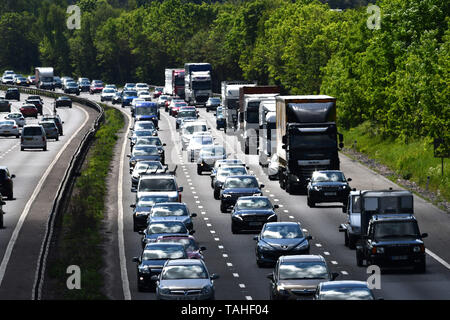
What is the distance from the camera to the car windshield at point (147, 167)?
205 feet

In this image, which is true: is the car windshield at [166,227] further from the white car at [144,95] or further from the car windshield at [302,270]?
the white car at [144,95]

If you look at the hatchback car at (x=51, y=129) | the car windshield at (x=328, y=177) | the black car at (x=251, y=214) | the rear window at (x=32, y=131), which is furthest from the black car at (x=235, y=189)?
the hatchback car at (x=51, y=129)

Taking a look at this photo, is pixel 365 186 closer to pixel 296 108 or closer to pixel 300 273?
pixel 296 108

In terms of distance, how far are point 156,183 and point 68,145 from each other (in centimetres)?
3692

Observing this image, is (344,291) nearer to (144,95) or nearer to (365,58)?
(365,58)

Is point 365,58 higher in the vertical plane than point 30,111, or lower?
higher

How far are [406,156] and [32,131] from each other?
27.9m

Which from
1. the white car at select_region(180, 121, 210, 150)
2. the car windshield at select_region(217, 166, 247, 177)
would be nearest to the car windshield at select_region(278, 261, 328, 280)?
the car windshield at select_region(217, 166, 247, 177)

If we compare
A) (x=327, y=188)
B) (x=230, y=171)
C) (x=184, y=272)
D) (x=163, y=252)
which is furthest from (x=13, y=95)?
(x=184, y=272)

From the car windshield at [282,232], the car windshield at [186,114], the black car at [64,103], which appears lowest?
the black car at [64,103]

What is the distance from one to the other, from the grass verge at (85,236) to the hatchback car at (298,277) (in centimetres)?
487

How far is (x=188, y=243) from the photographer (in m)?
37.2

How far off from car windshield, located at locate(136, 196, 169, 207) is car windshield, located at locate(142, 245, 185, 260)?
502 inches

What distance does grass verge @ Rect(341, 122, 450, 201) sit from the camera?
61.2 metres
